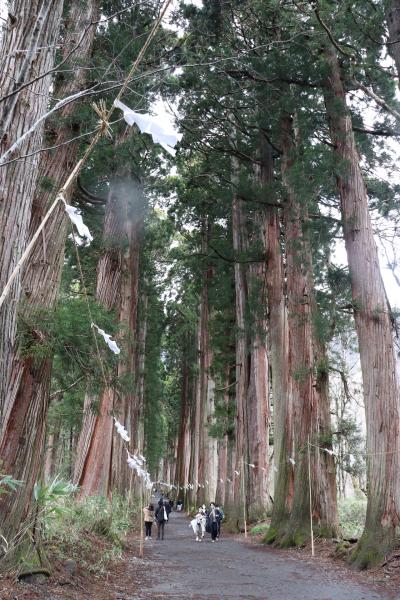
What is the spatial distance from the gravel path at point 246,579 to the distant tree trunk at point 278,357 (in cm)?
129

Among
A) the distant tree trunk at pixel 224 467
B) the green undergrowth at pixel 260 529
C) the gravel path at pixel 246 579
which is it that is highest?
the distant tree trunk at pixel 224 467

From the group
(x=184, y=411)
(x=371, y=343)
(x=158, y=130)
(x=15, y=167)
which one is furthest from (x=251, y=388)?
(x=184, y=411)

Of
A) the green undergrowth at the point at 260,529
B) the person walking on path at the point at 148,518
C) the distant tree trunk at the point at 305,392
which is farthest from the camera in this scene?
the person walking on path at the point at 148,518

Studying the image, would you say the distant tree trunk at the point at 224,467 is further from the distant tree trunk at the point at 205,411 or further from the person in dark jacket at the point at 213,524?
the person in dark jacket at the point at 213,524

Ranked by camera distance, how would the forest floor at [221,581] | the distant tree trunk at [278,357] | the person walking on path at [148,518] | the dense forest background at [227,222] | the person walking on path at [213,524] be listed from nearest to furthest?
1. the dense forest background at [227,222]
2. the forest floor at [221,581]
3. the distant tree trunk at [278,357]
4. the person walking on path at [213,524]
5. the person walking on path at [148,518]

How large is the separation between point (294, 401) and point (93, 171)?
6686 millimetres

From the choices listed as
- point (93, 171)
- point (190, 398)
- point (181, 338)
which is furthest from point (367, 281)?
point (190, 398)

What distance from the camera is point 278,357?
547 inches

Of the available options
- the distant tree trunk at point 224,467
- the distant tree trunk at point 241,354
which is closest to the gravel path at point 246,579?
the distant tree trunk at point 241,354

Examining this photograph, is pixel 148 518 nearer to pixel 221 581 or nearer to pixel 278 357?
pixel 278 357

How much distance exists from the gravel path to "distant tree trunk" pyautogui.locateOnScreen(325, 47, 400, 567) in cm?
99

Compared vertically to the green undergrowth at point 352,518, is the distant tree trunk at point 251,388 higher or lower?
higher

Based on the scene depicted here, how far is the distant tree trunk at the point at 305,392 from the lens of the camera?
1104cm

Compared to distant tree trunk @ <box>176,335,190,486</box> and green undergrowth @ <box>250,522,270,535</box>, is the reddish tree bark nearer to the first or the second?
green undergrowth @ <box>250,522,270,535</box>
